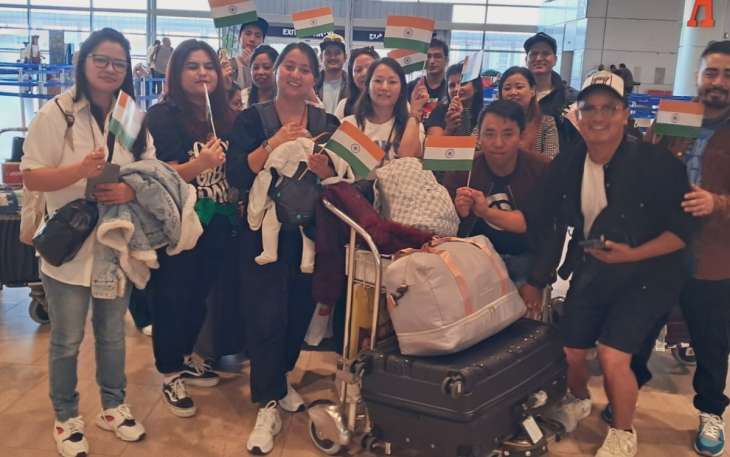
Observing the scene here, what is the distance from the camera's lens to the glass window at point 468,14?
14008mm

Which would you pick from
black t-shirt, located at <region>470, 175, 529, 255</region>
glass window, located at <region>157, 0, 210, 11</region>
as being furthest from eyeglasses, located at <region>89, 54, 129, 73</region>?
glass window, located at <region>157, 0, 210, 11</region>

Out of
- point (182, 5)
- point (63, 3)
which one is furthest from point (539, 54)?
point (63, 3)

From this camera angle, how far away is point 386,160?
302 centimetres

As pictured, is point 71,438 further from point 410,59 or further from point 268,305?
point 410,59

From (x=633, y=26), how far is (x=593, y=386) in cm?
977

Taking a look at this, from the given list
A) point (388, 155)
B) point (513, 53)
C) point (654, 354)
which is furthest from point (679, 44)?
point (388, 155)

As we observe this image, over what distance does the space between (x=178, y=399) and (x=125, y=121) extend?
4.42ft

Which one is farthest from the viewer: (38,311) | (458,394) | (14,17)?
(14,17)

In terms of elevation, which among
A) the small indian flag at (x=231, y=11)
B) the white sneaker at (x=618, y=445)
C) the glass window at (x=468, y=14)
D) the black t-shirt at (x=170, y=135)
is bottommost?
the white sneaker at (x=618, y=445)

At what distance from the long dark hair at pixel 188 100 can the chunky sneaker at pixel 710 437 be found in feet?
8.08

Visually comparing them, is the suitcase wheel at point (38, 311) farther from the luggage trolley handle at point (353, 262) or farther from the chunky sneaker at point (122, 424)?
the luggage trolley handle at point (353, 262)

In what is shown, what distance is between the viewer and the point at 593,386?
11.5 ft

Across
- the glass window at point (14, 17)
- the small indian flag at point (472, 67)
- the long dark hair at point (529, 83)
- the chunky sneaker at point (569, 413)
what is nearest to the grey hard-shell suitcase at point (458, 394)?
the chunky sneaker at point (569, 413)

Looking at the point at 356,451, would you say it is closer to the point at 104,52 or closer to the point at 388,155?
the point at 388,155
